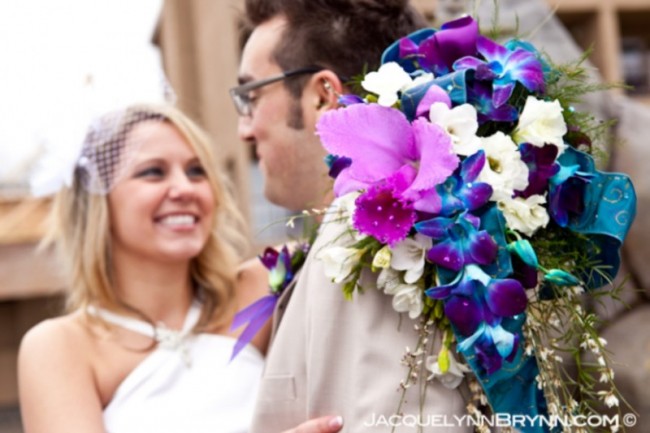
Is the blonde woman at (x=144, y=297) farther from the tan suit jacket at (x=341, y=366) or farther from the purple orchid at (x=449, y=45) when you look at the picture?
the purple orchid at (x=449, y=45)

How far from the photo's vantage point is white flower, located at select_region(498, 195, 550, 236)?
150cm

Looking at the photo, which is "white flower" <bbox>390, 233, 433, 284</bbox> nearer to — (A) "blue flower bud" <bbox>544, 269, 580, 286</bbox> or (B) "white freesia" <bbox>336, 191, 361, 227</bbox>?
(B) "white freesia" <bbox>336, 191, 361, 227</bbox>

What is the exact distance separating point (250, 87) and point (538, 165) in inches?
34.5

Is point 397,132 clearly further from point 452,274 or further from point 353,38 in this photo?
point 353,38

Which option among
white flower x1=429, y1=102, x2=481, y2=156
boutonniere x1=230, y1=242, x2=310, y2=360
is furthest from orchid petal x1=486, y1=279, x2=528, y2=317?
boutonniere x1=230, y1=242, x2=310, y2=360

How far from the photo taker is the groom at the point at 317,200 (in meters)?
1.52

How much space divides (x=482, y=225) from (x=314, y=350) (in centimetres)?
37

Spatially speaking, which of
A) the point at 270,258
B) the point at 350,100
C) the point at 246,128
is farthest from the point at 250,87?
the point at 350,100

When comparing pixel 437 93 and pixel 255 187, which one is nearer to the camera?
pixel 437 93

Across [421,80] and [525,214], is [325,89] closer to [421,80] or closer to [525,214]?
[421,80]

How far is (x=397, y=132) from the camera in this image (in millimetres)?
1502

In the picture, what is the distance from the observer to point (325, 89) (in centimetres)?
211

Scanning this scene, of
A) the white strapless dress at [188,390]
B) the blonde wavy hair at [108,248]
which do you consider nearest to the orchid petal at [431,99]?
the white strapless dress at [188,390]

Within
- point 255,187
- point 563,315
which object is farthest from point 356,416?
point 255,187
